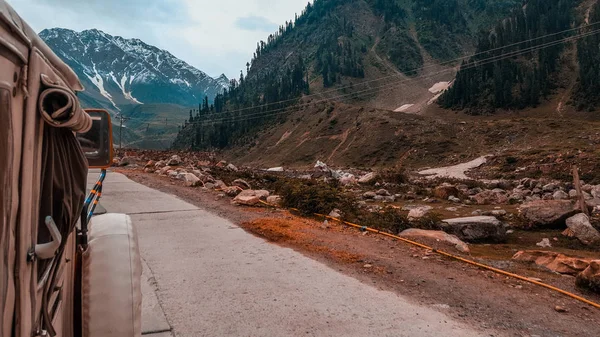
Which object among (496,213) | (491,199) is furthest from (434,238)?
(491,199)

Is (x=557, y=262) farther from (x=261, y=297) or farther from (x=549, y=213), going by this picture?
(x=549, y=213)

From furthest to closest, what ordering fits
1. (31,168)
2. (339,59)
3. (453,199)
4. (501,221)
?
(339,59) → (453,199) → (501,221) → (31,168)

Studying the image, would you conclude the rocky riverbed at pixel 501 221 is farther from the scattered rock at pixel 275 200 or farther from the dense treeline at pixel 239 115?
the dense treeline at pixel 239 115

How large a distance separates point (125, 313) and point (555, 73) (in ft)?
295

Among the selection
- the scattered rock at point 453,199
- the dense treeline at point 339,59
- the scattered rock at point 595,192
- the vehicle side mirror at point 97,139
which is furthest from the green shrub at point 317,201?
the dense treeline at point 339,59

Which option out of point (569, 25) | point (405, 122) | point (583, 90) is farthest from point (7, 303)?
point (569, 25)

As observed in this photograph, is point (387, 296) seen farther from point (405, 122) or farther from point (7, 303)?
point (405, 122)

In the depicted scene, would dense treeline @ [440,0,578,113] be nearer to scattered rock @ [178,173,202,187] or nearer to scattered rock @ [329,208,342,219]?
scattered rock @ [178,173,202,187]

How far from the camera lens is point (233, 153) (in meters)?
84.8

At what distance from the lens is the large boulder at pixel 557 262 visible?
5.82 meters

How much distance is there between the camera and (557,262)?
6.14m

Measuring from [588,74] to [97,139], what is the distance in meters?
80.1

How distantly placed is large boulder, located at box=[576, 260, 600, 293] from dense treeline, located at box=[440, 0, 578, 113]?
74.5 m

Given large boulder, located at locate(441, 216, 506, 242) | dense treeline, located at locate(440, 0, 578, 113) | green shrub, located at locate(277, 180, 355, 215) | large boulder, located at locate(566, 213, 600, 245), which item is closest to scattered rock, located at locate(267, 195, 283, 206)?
green shrub, located at locate(277, 180, 355, 215)
